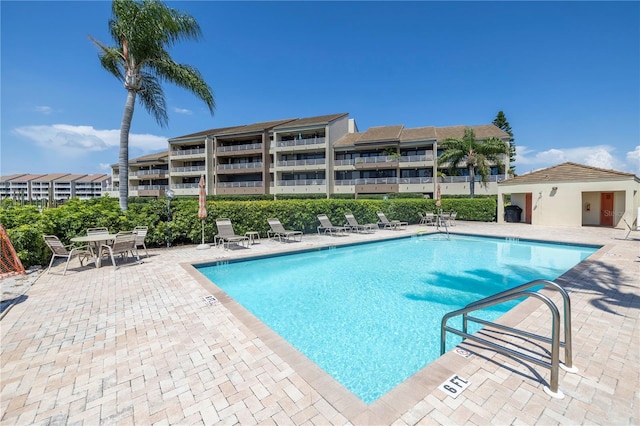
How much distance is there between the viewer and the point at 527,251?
38.8 feet

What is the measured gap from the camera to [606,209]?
19.9m

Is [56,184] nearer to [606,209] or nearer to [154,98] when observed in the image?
[154,98]

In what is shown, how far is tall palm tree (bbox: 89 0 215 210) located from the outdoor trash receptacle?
23.9m

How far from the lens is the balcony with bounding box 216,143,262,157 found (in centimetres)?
3728

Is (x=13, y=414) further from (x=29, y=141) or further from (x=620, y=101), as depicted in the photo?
(x=620, y=101)

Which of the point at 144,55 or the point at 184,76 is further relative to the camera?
the point at 184,76

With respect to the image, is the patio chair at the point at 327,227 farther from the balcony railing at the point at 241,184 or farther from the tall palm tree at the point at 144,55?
the balcony railing at the point at 241,184

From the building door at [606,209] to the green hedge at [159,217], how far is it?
16.5m

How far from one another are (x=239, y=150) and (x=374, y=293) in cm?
3578

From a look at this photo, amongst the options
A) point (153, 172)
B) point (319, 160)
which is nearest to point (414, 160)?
point (319, 160)

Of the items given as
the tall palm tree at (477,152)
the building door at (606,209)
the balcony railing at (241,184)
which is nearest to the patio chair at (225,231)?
the tall palm tree at (477,152)

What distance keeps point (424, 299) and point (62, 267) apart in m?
10.2

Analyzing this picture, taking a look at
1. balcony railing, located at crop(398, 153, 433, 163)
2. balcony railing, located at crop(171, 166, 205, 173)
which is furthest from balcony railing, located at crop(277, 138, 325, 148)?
balcony railing, located at crop(171, 166, 205, 173)

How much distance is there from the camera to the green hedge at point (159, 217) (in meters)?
7.71
